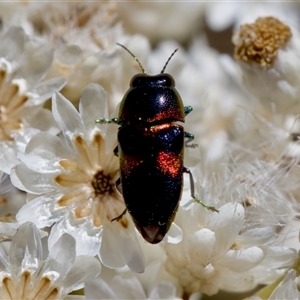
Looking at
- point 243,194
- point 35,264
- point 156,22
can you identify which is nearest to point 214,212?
point 243,194

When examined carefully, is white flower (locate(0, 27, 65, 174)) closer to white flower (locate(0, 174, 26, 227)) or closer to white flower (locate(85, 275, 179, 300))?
white flower (locate(0, 174, 26, 227))

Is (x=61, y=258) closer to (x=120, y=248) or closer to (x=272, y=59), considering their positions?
(x=120, y=248)

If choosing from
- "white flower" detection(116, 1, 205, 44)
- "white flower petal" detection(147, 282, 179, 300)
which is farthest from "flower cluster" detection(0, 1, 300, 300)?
"white flower" detection(116, 1, 205, 44)

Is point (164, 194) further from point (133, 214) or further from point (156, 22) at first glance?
point (156, 22)

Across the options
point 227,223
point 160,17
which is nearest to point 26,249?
point 227,223

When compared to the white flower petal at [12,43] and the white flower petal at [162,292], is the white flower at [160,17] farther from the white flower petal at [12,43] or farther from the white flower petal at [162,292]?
the white flower petal at [162,292]
